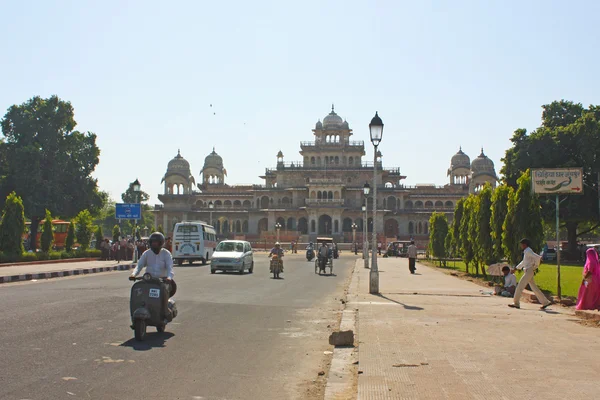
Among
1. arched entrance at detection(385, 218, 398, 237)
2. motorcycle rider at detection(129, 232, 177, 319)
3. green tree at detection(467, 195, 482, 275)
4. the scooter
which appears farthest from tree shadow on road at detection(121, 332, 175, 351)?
arched entrance at detection(385, 218, 398, 237)

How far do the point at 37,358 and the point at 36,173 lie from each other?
5427 cm

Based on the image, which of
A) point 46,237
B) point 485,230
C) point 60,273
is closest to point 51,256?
point 46,237

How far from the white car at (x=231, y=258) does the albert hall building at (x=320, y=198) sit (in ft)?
174

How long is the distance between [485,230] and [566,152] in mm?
24530

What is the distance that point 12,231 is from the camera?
3347cm

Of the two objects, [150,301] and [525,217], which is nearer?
[150,301]

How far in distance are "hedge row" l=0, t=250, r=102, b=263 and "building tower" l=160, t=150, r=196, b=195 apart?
54.4m

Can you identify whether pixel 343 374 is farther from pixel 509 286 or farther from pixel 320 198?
pixel 320 198

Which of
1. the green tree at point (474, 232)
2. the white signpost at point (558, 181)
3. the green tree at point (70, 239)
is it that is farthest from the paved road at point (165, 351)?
the green tree at point (70, 239)

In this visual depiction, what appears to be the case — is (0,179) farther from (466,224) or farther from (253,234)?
(466,224)

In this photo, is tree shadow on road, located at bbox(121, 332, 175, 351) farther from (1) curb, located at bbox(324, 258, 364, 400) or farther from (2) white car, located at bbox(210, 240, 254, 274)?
(2) white car, located at bbox(210, 240, 254, 274)

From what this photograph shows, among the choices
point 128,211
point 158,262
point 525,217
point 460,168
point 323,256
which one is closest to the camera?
point 158,262

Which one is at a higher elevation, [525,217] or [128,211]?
[128,211]

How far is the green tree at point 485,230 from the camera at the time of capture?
25.5 metres
